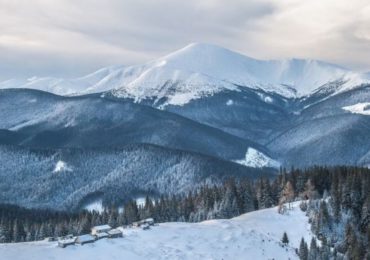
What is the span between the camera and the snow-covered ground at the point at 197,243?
388 ft

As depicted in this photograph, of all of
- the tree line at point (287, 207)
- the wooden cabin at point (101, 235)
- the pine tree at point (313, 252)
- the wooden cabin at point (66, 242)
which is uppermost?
the tree line at point (287, 207)

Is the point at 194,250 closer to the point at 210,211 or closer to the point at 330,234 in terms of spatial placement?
the point at 330,234

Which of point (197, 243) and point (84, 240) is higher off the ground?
point (84, 240)

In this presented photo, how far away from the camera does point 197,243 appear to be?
13012 centimetres

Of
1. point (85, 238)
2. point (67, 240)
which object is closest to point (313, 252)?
point (85, 238)

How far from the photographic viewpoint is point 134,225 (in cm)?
14125

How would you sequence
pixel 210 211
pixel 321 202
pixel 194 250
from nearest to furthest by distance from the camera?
pixel 194 250, pixel 321 202, pixel 210 211

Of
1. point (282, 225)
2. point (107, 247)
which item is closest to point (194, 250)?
point (107, 247)

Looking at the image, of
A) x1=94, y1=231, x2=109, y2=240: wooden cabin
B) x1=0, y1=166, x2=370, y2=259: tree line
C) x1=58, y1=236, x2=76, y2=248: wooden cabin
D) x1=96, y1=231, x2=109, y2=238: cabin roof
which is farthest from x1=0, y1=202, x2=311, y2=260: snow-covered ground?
x1=0, y1=166, x2=370, y2=259: tree line

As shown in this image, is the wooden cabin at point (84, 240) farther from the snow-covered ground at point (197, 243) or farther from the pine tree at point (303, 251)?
the pine tree at point (303, 251)

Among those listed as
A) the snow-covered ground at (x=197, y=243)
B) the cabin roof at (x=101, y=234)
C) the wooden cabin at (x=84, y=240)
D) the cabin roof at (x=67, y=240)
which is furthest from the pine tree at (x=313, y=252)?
the cabin roof at (x=67, y=240)

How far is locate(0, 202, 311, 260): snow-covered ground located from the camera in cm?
11819

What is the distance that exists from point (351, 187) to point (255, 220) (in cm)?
2872

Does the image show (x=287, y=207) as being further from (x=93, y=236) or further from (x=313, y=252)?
(x=93, y=236)
